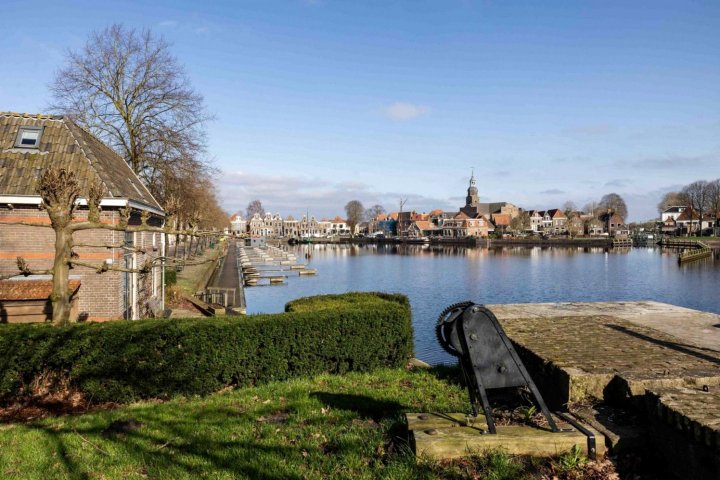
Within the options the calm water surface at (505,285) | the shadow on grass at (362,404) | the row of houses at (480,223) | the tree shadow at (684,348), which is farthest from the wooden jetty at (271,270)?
the row of houses at (480,223)

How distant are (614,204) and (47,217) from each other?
168340 millimetres

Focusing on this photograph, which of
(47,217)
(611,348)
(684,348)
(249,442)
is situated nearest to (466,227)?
(47,217)

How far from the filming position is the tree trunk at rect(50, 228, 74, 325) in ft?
28.9

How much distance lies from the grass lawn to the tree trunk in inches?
101

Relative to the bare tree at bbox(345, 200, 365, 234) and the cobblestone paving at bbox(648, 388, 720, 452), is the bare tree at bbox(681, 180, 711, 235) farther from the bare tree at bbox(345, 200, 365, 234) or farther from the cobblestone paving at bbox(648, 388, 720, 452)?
the cobblestone paving at bbox(648, 388, 720, 452)

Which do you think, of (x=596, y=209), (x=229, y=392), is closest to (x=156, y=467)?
(x=229, y=392)

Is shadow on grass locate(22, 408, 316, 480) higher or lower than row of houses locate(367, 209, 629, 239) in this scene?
lower

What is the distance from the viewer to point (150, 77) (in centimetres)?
2936

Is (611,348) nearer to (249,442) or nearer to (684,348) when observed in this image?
(684,348)

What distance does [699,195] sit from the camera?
381 ft

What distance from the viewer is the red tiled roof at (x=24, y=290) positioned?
11.2 metres

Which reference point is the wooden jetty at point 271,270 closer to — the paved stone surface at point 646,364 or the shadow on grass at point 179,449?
the paved stone surface at point 646,364

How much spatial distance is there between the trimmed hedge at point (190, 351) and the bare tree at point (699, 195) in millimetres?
131560

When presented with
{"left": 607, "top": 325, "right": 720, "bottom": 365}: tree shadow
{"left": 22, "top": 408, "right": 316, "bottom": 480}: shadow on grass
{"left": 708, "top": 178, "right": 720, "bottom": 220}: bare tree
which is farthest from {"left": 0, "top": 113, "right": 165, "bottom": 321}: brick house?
{"left": 708, "top": 178, "right": 720, "bottom": 220}: bare tree
